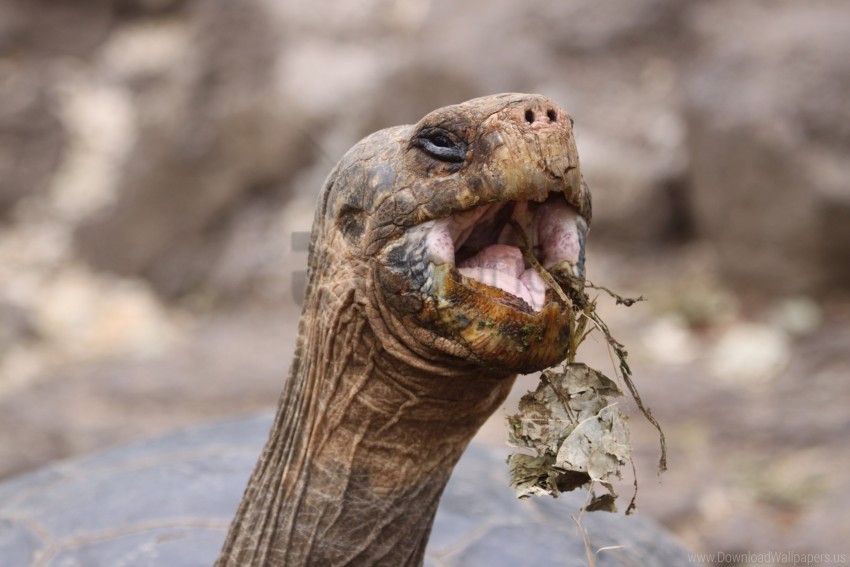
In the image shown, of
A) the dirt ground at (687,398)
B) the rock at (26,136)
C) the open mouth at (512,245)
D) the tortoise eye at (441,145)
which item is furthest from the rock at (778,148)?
the rock at (26,136)

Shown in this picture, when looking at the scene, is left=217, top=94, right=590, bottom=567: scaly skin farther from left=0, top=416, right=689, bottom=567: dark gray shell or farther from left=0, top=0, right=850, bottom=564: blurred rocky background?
left=0, top=0, right=850, bottom=564: blurred rocky background

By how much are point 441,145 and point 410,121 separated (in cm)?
591

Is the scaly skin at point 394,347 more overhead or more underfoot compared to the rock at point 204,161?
more underfoot

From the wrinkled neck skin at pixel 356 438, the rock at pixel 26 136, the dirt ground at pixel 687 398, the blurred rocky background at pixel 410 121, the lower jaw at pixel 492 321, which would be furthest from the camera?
the rock at pixel 26 136

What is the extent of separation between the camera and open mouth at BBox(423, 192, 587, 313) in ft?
4.47

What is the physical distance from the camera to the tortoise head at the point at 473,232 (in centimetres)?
134

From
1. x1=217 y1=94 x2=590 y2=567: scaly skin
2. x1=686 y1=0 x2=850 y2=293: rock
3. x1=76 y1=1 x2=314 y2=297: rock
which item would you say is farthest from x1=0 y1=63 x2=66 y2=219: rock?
x1=217 y1=94 x2=590 y2=567: scaly skin

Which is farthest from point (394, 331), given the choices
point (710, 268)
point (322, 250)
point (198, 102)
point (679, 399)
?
point (198, 102)

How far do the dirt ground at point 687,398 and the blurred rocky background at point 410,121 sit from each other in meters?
0.02

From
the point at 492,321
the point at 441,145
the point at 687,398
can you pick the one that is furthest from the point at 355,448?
the point at 687,398

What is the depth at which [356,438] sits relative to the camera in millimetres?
1554

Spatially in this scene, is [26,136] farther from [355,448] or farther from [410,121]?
[355,448]

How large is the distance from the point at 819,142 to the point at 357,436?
481 centimetres

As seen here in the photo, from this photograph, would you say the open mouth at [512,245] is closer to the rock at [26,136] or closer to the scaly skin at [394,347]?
the scaly skin at [394,347]
